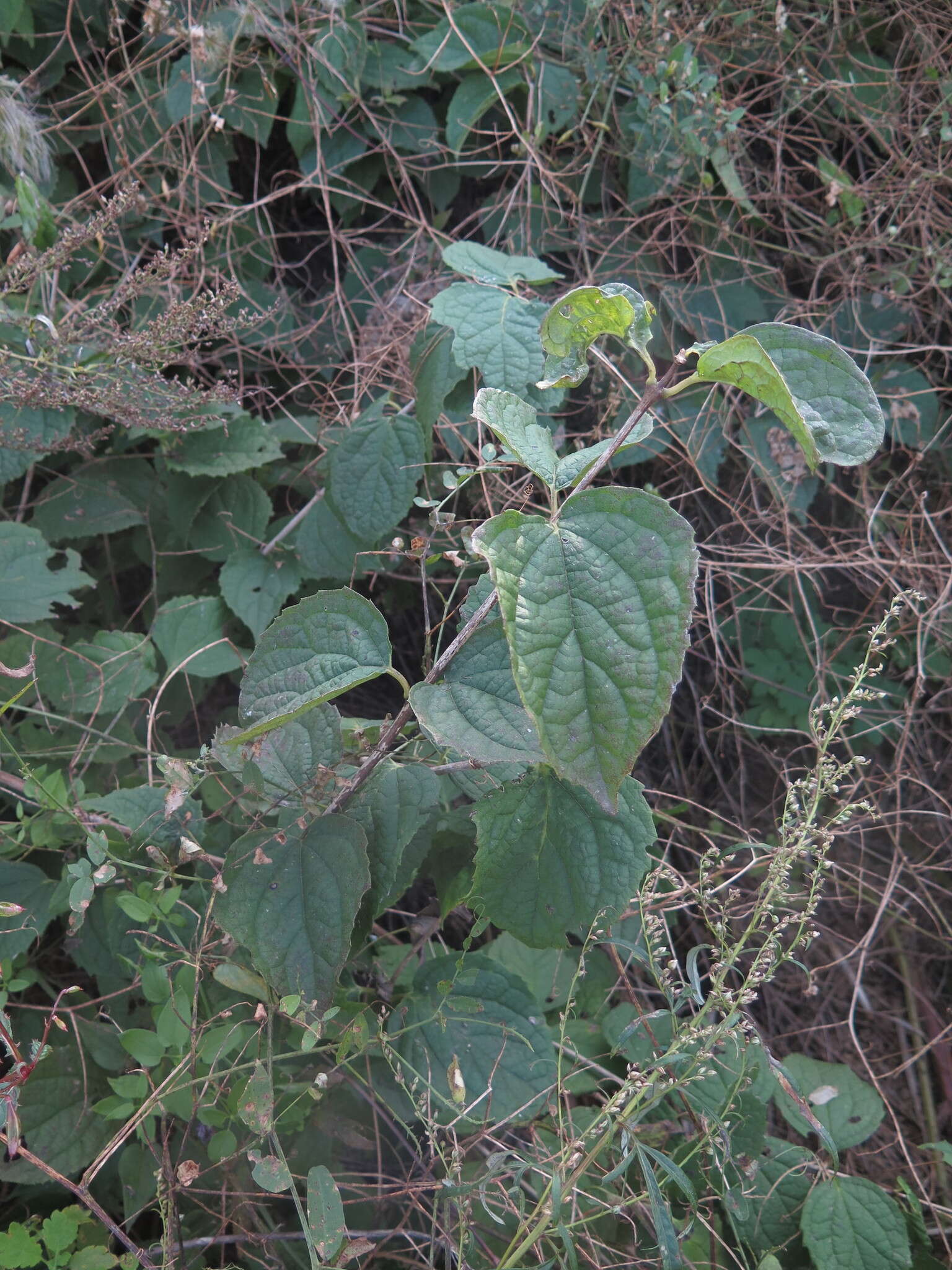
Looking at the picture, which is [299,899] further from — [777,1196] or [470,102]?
[470,102]

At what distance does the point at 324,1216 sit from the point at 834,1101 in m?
0.97

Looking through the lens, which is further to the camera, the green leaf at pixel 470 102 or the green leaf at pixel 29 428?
the green leaf at pixel 470 102

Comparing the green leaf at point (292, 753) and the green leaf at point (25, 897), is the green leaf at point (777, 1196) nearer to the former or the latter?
the green leaf at point (292, 753)

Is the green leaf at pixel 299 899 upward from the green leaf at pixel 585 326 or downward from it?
downward

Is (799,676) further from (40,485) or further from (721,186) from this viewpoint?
(40,485)

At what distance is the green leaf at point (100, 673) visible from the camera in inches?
59.0

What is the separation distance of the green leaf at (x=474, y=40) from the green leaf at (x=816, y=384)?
1.35m

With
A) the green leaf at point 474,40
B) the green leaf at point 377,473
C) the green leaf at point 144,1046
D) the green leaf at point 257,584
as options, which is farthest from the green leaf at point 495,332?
the green leaf at point 144,1046

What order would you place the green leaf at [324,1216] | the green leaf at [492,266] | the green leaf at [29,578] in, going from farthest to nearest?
the green leaf at [29,578], the green leaf at [492,266], the green leaf at [324,1216]

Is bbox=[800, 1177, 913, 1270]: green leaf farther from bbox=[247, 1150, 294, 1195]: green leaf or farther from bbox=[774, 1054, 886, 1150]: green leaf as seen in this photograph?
bbox=[247, 1150, 294, 1195]: green leaf

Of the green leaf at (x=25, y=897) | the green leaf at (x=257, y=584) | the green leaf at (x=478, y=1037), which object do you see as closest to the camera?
the green leaf at (x=478, y=1037)

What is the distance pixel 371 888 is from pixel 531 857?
0.19m

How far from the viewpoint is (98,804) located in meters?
1.21

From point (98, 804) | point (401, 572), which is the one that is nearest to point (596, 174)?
point (401, 572)
